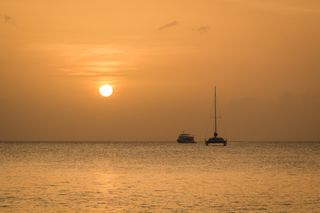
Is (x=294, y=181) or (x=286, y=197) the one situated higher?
(x=294, y=181)

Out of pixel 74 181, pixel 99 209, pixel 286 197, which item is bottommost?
pixel 99 209

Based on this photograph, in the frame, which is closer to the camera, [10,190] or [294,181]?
[10,190]

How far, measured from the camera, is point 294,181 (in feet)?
266

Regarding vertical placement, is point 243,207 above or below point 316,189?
below

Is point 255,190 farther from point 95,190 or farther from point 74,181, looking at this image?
point 74,181

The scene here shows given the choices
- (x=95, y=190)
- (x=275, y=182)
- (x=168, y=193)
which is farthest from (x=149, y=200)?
(x=275, y=182)

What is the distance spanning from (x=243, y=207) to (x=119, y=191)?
1674cm

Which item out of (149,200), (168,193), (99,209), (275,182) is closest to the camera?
(99,209)

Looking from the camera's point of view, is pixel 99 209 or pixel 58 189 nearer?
pixel 99 209

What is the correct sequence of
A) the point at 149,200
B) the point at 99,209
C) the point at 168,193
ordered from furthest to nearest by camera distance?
the point at 168,193
the point at 149,200
the point at 99,209

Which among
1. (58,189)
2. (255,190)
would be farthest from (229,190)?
(58,189)

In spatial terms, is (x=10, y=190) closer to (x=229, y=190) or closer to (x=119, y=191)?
(x=119, y=191)

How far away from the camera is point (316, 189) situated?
6819 cm

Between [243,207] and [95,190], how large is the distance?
61.6ft
